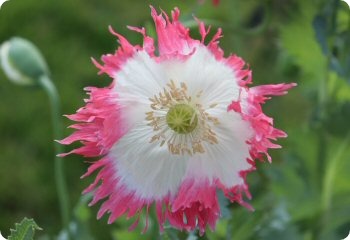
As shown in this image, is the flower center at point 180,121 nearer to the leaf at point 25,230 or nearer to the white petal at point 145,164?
the white petal at point 145,164

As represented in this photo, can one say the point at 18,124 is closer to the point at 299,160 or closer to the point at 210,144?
the point at 299,160

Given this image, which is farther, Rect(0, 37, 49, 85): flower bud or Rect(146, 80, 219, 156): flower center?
Rect(0, 37, 49, 85): flower bud

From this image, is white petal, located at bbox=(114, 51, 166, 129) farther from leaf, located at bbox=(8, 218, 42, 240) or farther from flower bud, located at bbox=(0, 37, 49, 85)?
flower bud, located at bbox=(0, 37, 49, 85)

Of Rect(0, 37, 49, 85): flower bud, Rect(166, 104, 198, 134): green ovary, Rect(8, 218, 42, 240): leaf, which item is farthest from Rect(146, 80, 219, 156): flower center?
Rect(0, 37, 49, 85): flower bud

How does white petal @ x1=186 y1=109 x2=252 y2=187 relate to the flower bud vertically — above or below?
below

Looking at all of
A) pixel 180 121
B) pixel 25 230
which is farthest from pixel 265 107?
pixel 25 230

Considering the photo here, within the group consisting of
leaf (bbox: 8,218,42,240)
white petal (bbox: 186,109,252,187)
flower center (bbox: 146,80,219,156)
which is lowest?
white petal (bbox: 186,109,252,187)

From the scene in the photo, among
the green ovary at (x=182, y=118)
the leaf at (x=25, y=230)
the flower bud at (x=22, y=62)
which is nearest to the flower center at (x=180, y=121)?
the green ovary at (x=182, y=118)
